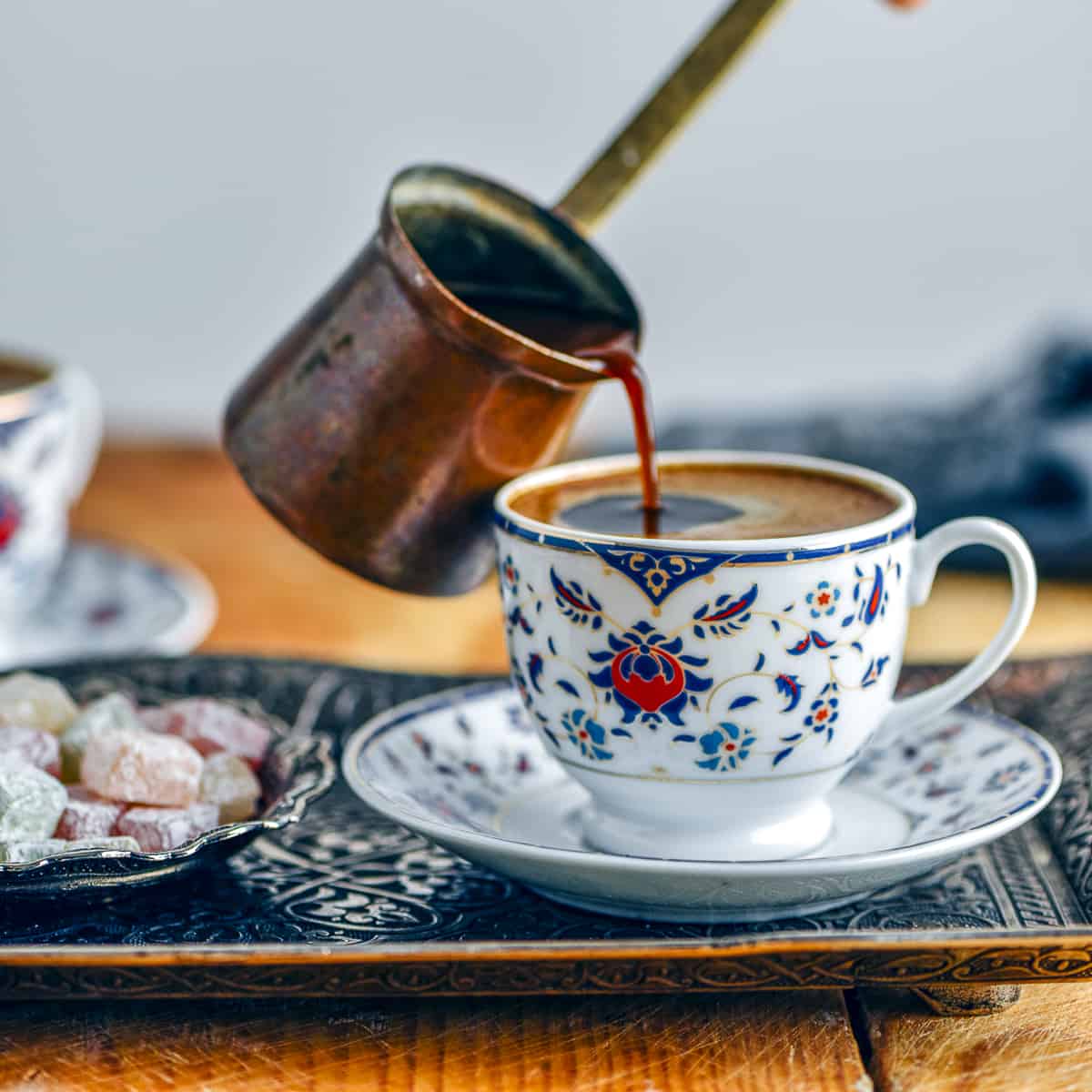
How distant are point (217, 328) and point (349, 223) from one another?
11.3 inches

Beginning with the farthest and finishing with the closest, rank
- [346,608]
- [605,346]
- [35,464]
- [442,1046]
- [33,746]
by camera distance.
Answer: [346,608] → [35,464] → [605,346] → [33,746] → [442,1046]

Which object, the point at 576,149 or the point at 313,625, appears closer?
the point at 313,625

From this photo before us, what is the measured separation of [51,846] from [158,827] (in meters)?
0.05

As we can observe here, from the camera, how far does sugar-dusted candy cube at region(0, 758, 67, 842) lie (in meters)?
0.73

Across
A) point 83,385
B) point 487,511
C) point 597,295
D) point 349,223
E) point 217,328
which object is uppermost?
point 597,295

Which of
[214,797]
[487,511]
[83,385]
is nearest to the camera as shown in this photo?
[214,797]

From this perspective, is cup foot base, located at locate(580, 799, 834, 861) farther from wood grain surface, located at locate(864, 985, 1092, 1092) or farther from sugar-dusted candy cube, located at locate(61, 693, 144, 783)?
sugar-dusted candy cube, located at locate(61, 693, 144, 783)

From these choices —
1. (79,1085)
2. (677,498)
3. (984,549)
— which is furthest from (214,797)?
(984,549)

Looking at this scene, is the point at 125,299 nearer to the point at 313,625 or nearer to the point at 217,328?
the point at 217,328

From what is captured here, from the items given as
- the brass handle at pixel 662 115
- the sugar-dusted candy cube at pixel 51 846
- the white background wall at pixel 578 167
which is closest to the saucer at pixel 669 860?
the sugar-dusted candy cube at pixel 51 846

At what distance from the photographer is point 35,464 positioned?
128 cm

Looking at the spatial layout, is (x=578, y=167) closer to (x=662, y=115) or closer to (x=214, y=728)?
(x=662, y=115)

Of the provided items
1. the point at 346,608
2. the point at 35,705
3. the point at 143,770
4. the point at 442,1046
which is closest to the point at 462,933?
the point at 442,1046

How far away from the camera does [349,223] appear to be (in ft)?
8.45
